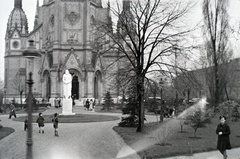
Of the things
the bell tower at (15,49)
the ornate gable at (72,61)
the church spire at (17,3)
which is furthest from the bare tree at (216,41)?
the church spire at (17,3)

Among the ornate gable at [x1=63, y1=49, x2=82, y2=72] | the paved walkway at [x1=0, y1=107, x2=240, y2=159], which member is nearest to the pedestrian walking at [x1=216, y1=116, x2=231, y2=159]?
the paved walkway at [x1=0, y1=107, x2=240, y2=159]

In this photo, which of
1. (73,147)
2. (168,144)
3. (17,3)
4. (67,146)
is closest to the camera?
(73,147)

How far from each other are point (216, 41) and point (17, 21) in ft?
194

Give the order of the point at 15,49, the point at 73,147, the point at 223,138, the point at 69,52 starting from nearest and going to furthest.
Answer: the point at 223,138, the point at 73,147, the point at 69,52, the point at 15,49

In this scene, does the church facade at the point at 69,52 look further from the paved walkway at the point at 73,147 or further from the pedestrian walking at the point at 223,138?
the pedestrian walking at the point at 223,138

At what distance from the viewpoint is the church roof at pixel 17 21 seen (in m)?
75.6

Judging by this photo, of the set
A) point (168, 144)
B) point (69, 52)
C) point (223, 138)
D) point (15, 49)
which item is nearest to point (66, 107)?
point (168, 144)

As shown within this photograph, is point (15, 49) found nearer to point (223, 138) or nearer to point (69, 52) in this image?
point (69, 52)

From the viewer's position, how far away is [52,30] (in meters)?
54.6

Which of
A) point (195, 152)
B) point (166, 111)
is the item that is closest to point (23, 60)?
point (166, 111)

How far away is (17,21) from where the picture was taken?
77.2 m

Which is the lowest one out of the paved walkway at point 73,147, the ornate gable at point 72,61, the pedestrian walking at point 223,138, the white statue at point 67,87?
the paved walkway at point 73,147

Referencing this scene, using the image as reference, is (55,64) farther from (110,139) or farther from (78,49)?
(110,139)

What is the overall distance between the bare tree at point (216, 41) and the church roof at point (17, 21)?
5352cm
